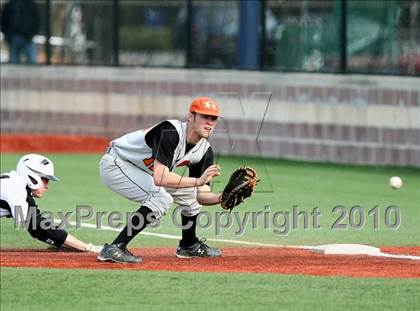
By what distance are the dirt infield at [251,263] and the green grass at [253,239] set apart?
34cm

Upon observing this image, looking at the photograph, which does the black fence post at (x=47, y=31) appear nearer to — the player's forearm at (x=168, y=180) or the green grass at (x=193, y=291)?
the player's forearm at (x=168, y=180)

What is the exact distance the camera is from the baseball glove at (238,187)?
1090cm

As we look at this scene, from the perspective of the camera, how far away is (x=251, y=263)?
1080cm

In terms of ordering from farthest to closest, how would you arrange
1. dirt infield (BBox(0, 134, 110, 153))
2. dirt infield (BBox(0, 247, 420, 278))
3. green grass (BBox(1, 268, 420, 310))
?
dirt infield (BBox(0, 134, 110, 153)), dirt infield (BBox(0, 247, 420, 278)), green grass (BBox(1, 268, 420, 310))

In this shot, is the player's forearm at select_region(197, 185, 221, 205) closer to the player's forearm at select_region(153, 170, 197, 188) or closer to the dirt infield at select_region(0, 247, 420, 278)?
the dirt infield at select_region(0, 247, 420, 278)

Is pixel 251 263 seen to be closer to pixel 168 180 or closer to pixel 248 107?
pixel 168 180

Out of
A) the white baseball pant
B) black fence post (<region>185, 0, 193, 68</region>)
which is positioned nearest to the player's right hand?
the white baseball pant

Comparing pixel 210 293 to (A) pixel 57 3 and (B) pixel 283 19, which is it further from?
(A) pixel 57 3

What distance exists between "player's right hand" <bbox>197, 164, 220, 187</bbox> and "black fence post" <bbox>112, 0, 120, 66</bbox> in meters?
11.8

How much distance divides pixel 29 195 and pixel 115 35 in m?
11.7

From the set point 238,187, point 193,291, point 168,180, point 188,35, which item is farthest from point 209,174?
point 188,35

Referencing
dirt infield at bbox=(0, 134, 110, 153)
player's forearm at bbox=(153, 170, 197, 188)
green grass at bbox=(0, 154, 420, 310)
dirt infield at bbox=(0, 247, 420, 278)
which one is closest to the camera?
green grass at bbox=(0, 154, 420, 310)

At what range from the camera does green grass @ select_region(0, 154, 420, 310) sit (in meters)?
9.01

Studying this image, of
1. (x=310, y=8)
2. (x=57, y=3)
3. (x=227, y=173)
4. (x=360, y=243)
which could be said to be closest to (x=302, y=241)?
(x=360, y=243)
